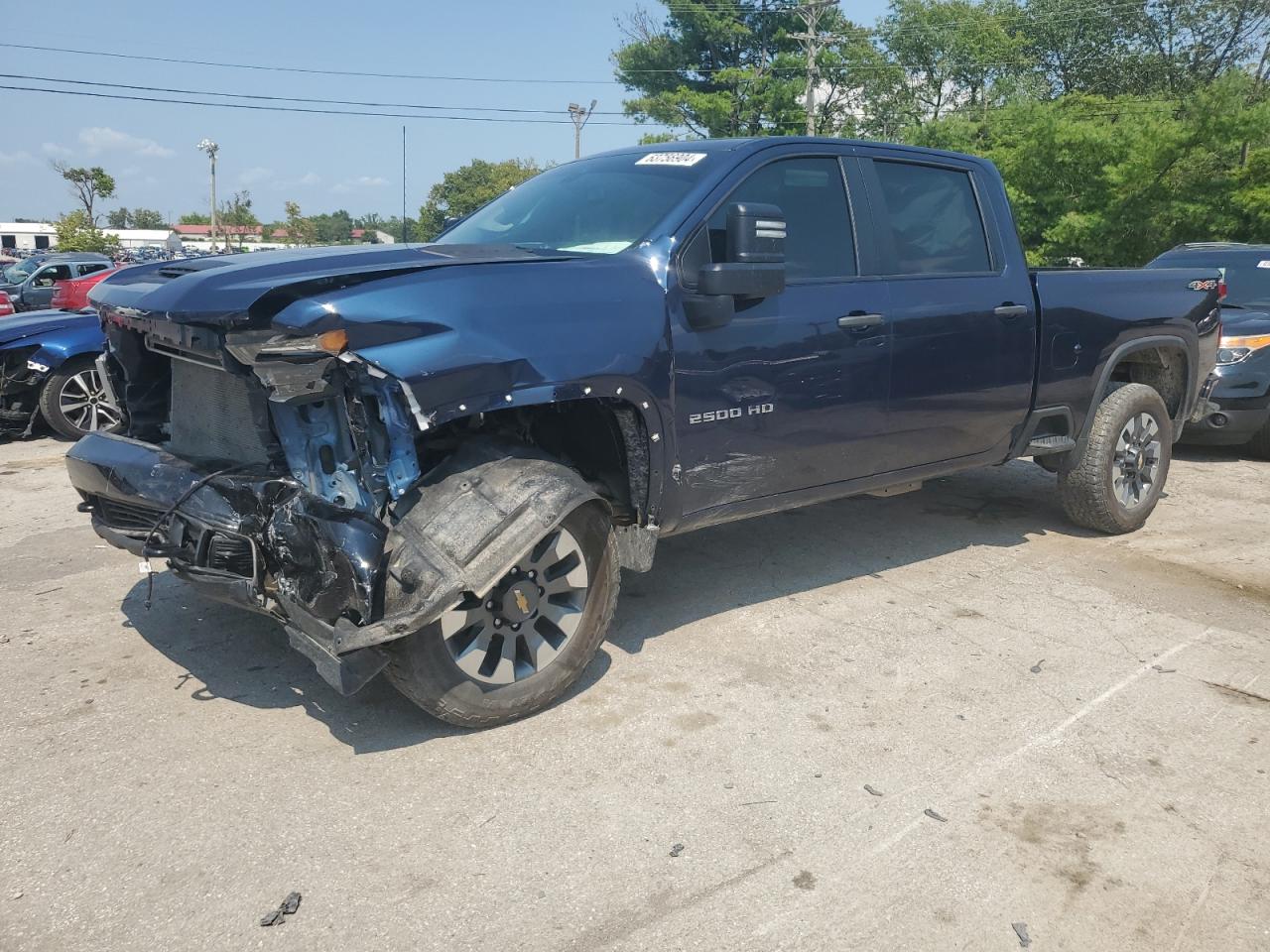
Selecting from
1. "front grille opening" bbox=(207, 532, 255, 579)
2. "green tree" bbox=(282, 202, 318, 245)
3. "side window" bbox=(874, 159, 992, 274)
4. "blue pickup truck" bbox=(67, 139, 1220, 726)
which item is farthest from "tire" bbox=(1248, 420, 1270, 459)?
"green tree" bbox=(282, 202, 318, 245)

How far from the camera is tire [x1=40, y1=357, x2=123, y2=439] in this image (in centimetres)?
842

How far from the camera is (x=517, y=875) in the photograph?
2.72 meters

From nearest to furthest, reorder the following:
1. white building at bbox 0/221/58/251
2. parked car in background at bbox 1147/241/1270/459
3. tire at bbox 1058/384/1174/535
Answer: tire at bbox 1058/384/1174/535, parked car in background at bbox 1147/241/1270/459, white building at bbox 0/221/58/251

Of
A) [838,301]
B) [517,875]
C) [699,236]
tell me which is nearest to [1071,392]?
[838,301]

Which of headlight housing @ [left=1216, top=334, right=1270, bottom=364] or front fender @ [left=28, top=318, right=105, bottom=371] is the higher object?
headlight housing @ [left=1216, top=334, right=1270, bottom=364]

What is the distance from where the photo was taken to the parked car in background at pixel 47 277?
1794cm

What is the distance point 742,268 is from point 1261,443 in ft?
21.9

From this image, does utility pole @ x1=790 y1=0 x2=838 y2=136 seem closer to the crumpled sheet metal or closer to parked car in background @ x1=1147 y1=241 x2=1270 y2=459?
parked car in background @ x1=1147 y1=241 x2=1270 y2=459

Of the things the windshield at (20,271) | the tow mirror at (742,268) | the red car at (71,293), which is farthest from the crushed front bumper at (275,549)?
the windshield at (20,271)

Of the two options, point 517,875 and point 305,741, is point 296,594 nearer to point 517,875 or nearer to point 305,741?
point 305,741

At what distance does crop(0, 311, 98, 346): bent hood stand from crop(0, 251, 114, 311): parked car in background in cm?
1042

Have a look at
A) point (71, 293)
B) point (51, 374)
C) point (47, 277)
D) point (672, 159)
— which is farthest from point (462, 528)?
point (47, 277)

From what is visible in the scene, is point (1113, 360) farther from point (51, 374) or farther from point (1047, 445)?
point (51, 374)

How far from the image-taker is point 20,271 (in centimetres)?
2002
